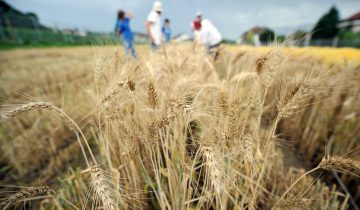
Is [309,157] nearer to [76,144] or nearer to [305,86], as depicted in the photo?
[305,86]

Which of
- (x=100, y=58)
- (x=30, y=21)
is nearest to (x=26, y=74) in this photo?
(x=100, y=58)

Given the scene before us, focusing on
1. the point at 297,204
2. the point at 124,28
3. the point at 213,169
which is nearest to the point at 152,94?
the point at 213,169

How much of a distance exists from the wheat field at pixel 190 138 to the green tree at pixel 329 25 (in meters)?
34.2

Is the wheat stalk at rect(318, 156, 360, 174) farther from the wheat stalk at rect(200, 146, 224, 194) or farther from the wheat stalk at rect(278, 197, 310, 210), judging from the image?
the wheat stalk at rect(200, 146, 224, 194)

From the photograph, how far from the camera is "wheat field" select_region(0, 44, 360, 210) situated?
76cm

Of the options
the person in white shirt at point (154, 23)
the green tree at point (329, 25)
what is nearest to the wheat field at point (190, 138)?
the person in white shirt at point (154, 23)

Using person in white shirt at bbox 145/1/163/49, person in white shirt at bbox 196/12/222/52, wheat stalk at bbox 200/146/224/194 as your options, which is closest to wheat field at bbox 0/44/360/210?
wheat stalk at bbox 200/146/224/194

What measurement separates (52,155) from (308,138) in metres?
2.78

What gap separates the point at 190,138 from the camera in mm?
788

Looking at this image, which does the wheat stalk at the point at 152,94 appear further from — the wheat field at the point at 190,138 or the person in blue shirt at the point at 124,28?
the person in blue shirt at the point at 124,28

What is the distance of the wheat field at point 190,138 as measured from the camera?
0.76m

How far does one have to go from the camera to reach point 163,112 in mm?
751

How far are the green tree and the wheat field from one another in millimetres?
34156

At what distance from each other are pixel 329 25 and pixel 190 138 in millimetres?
39077
